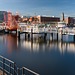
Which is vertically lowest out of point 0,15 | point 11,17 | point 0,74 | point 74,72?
point 74,72

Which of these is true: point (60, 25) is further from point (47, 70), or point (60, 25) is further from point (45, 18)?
point (45, 18)

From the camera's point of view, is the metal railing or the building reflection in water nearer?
the metal railing

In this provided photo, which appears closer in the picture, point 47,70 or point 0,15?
point 47,70

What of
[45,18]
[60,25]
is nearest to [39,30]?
[60,25]

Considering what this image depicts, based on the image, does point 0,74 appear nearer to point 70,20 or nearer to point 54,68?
point 54,68

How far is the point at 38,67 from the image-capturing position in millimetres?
12867

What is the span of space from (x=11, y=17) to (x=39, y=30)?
4915 centimetres

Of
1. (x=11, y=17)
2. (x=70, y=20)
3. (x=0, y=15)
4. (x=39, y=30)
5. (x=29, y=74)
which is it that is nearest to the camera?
(x=29, y=74)

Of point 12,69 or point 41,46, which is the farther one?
point 41,46

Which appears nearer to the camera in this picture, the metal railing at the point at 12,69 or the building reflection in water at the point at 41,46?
the metal railing at the point at 12,69

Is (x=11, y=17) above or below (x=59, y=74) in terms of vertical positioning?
above

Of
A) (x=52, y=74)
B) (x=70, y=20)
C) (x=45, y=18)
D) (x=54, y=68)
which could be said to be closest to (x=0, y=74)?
(x=52, y=74)

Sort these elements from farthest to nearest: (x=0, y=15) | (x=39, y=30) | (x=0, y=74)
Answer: (x=0, y=15), (x=39, y=30), (x=0, y=74)

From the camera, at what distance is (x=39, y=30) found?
119 feet
